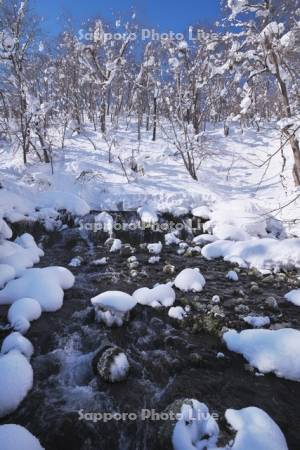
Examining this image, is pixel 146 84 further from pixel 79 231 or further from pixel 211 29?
pixel 79 231

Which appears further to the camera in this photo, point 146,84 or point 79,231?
point 146,84

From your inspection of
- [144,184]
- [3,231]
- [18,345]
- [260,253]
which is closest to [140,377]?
[18,345]

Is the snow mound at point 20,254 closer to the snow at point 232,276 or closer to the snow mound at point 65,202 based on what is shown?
the snow mound at point 65,202

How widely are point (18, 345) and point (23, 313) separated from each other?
823mm

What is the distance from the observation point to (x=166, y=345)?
4.89 metres

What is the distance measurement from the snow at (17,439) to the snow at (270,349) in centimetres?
283

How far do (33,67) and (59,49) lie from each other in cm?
259

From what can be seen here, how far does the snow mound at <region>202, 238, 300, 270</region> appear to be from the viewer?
26.6 ft

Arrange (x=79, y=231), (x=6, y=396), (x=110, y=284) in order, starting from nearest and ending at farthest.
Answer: (x=6, y=396), (x=110, y=284), (x=79, y=231)

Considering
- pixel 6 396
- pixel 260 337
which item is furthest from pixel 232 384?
pixel 6 396

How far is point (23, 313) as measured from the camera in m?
5.25

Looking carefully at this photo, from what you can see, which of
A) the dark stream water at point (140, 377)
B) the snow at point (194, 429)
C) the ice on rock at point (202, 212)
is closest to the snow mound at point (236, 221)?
the ice on rock at point (202, 212)

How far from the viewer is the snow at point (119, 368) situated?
4074 millimetres

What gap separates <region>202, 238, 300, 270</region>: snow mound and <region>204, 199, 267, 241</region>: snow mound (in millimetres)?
795
